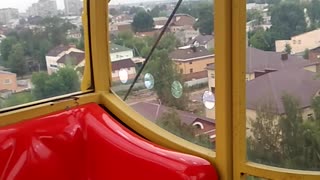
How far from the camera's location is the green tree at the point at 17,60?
2.70 metres

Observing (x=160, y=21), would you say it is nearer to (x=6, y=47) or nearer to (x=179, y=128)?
(x=179, y=128)

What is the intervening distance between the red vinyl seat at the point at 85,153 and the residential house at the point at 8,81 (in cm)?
22

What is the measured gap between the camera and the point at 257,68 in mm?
2412

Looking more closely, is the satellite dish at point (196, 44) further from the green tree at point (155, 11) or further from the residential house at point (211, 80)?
the green tree at point (155, 11)

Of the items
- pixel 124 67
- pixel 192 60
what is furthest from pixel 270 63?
pixel 124 67

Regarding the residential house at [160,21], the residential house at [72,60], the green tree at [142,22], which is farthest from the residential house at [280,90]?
the residential house at [72,60]

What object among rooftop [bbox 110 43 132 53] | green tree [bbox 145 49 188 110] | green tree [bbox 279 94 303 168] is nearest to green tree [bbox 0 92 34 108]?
rooftop [bbox 110 43 132 53]

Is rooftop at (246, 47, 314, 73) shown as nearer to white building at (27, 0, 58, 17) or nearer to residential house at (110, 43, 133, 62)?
residential house at (110, 43, 133, 62)

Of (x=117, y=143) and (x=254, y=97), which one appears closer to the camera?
(x=254, y=97)

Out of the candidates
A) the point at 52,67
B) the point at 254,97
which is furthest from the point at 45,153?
the point at 254,97

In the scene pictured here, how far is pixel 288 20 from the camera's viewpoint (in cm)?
228

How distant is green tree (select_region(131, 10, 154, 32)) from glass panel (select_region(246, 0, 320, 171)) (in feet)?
2.11

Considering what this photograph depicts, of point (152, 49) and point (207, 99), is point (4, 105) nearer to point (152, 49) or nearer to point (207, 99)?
point (152, 49)

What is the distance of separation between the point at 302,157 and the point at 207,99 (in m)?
0.57
